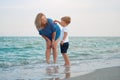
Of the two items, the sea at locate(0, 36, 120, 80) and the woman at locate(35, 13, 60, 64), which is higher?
the woman at locate(35, 13, 60, 64)

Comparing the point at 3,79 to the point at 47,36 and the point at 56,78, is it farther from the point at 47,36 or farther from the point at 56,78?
the point at 47,36

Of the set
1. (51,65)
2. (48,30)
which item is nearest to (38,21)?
(48,30)

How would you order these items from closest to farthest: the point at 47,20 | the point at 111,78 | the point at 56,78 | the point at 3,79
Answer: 1. the point at 111,78
2. the point at 56,78
3. the point at 3,79
4. the point at 47,20

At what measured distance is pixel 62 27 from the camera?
737 cm

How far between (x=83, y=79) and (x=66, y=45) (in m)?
2.60

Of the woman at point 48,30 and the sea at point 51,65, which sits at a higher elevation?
the woman at point 48,30

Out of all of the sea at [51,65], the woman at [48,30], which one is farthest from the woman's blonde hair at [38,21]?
the sea at [51,65]

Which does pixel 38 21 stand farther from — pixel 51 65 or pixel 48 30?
pixel 51 65

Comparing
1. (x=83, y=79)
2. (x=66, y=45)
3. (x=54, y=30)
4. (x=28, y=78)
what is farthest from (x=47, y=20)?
(x=83, y=79)

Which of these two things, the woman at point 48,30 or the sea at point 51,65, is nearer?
the sea at point 51,65

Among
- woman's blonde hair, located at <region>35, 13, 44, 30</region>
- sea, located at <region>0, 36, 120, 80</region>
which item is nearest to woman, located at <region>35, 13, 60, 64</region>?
woman's blonde hair, located at <region>35, 13, 44, 30</region>

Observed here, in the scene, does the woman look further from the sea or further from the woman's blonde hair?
the sea

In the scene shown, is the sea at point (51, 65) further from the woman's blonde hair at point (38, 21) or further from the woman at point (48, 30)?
the woman's blonde hair at point (38, 21)

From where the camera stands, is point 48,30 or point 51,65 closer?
point 48,30
